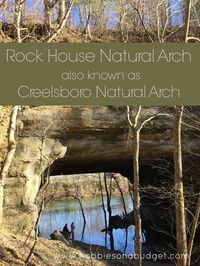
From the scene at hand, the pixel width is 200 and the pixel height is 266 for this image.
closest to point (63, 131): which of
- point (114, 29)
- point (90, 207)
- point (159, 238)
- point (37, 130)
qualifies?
point (37, 130)

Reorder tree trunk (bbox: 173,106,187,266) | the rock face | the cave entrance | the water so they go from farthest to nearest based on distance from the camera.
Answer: the water → the cave entrance → the rock face → tree trunk (bbox: 173,106,187,266)

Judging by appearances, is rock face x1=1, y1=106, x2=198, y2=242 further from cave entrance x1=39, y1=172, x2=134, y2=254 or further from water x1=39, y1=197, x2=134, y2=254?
water x1=39, y1=197, x2=134, y2=254

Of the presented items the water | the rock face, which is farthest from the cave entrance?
the rock face

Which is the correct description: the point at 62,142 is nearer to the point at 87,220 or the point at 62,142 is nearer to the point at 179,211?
the point at 179,211

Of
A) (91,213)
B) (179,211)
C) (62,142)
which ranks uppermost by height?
(62,142)

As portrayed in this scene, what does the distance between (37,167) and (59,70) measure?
1217 cm

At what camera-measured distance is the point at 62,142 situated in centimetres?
1499

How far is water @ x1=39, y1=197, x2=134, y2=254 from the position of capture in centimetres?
2718

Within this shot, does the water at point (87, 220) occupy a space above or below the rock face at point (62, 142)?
below

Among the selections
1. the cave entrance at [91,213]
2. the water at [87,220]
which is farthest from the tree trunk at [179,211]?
the water at [87,220]

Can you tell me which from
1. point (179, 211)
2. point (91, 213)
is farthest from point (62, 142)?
point (91, 213)

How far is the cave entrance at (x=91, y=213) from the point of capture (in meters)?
26.4

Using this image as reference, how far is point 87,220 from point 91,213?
4107 mm

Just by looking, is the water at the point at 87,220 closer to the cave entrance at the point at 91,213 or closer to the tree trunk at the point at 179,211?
the cave entrance at the point at 91,213
